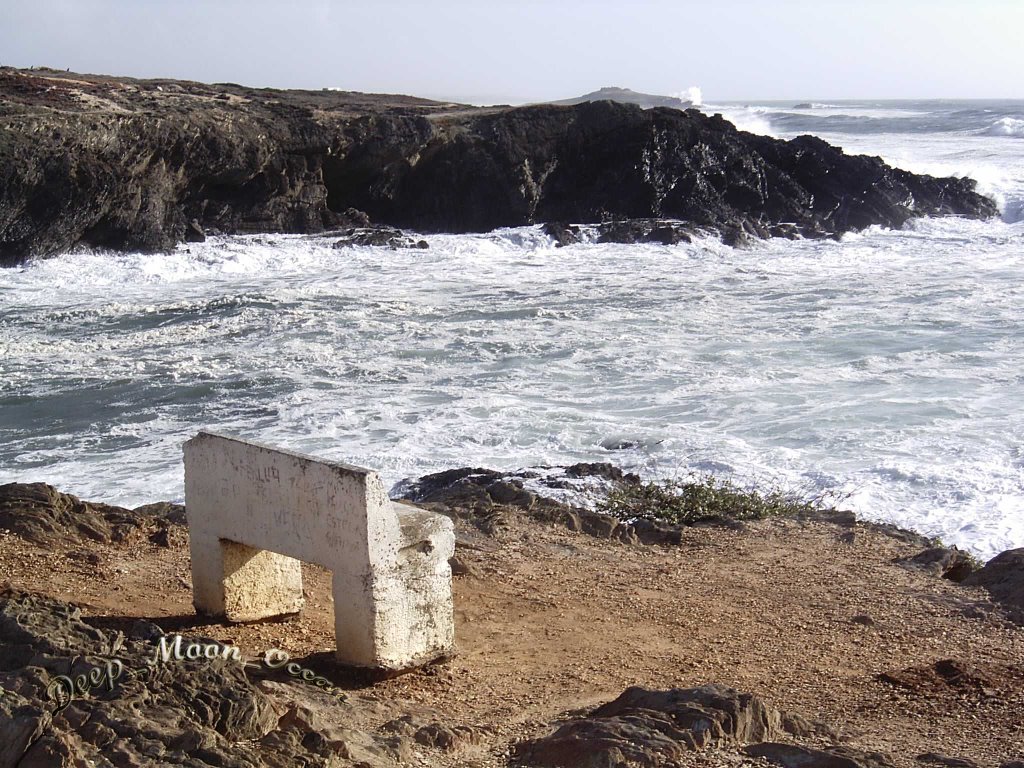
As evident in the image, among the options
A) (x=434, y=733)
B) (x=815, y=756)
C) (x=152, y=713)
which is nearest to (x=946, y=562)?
(x=815, y=756)

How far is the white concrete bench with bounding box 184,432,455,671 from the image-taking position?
A: 5.95m

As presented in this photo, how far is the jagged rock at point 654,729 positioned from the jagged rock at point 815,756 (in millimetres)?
176

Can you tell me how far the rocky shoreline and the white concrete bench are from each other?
204 mm

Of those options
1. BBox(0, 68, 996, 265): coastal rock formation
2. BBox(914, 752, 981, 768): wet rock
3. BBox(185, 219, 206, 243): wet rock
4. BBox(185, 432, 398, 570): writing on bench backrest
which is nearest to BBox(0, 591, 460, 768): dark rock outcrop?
BBox(185, 432, 398, 570): writing on bench backrest

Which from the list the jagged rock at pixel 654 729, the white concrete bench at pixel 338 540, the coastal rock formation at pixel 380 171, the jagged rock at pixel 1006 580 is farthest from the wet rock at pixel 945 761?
the coastal rock formation at pixel 380 171

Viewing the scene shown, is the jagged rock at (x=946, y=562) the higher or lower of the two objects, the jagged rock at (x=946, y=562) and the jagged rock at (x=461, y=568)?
the lower

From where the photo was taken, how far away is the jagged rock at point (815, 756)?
4.65 m

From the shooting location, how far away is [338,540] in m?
6.01

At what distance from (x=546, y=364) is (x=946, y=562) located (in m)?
7.88

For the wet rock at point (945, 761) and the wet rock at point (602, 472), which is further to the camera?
the wet rock at point (602, 472)

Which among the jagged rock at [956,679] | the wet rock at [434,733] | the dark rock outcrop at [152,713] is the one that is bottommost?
the jagged rock at [956,679]

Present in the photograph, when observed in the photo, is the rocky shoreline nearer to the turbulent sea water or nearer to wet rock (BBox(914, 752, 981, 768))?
wet rock (BBox(914, 752, 981, 768))

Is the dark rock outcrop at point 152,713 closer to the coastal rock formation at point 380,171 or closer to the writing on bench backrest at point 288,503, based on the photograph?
the writing on bench backrest at point 288,503

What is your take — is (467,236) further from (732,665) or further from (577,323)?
(732,665)
